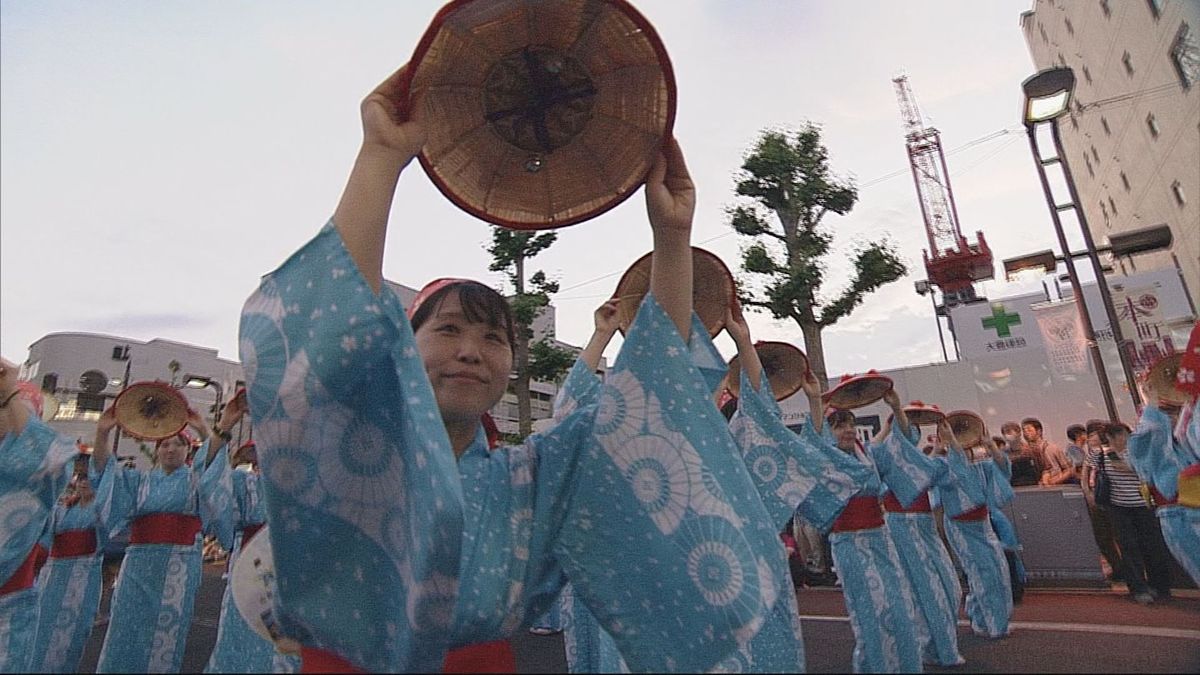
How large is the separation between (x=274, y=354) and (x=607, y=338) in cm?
150

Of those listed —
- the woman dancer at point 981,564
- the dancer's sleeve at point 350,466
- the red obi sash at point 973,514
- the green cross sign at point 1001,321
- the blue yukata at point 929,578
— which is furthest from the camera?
the green cross sign at point 1001,321

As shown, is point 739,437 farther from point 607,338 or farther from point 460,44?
point 460,44

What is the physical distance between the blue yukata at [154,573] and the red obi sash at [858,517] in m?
5.00

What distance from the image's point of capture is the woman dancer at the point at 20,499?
114 inches

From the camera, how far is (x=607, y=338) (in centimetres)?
248

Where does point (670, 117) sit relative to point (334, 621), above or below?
above

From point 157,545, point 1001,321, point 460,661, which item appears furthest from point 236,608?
point 1001,321

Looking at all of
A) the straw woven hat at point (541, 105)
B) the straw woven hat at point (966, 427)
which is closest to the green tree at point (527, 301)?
the straw woven hat at point (966, 427)

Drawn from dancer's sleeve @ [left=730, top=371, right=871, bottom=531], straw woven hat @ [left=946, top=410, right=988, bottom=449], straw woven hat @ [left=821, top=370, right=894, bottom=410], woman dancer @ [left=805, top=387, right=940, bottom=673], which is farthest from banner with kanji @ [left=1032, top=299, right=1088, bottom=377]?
dancer's sleeve @ [left=730, top=371, right=871, bottom=531]

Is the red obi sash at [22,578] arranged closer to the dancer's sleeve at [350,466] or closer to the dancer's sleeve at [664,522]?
the dancer's sleeve at [350,466]

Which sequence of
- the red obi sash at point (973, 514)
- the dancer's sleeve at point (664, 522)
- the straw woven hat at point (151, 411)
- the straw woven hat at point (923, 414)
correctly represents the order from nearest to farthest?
the dancer's sleeve at point (664, 522) < the straw woven hat at point (151, 411) < the straw woven hat at point (923, 414) < the red obi sash at point (973, 514)

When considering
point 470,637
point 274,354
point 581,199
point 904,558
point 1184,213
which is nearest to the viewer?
point 274,354

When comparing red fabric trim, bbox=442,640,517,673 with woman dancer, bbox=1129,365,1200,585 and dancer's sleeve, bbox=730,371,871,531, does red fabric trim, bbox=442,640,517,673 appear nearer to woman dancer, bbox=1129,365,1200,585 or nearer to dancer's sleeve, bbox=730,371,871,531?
dancer's sleeve, bbox=730,371,871,531

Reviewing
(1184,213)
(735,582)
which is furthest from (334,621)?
(1184,213)
